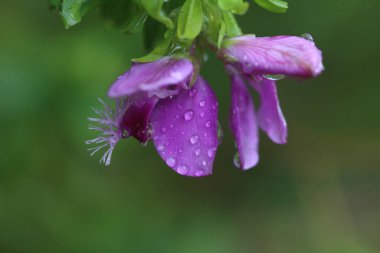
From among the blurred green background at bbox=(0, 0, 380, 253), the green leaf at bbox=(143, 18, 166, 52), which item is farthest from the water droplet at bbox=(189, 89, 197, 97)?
the blurred green background at bbox=(0, 0, 380, 253)

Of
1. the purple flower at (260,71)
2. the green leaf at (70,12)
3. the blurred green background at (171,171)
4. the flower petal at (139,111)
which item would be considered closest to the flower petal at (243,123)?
the purple flower at (260,71)

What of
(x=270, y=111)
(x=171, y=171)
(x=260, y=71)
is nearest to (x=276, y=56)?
(x=260, y=71)

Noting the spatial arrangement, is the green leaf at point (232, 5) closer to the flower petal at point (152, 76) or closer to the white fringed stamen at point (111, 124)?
the flower petal at point (152, 76)

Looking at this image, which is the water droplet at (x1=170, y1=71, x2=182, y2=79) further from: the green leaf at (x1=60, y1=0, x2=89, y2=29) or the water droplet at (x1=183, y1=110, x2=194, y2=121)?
the green leaf at (x1=60, y1=0, x2=89, y2=29)

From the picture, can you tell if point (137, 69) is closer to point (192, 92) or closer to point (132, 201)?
point (192, 92)

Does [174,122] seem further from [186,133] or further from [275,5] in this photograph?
[275,5]
